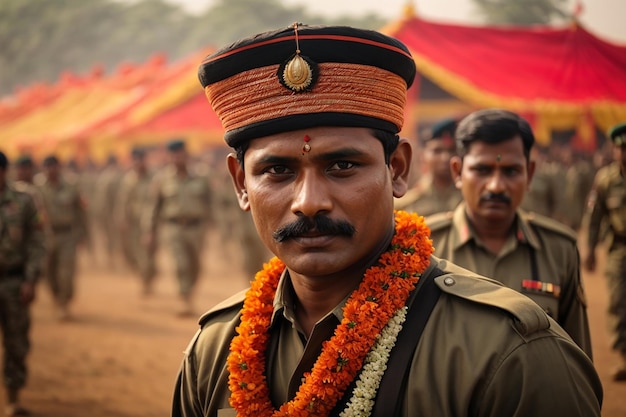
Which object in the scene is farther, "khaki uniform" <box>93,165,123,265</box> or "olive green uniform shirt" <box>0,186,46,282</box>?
"khaki uniform" <box>93,165,123,265</box>

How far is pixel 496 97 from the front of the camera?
44.1 ft

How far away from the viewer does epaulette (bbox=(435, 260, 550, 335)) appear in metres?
1.57

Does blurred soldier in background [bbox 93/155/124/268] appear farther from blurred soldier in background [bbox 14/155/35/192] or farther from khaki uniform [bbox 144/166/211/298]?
blurred soldier in background [bbox 14/155/35/192]

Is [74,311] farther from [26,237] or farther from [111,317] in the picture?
[26,237]

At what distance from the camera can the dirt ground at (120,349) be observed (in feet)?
19.9

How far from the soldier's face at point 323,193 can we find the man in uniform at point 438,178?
4.32 meters

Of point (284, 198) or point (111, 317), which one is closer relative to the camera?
point (284, 198)

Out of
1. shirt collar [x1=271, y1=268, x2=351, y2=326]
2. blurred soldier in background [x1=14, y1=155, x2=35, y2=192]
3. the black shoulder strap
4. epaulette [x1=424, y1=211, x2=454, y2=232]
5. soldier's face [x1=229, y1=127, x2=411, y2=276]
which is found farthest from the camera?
blurred soldier in background [x1=14, y1=155, x2=35, y2=192]

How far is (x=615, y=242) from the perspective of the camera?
635 cm

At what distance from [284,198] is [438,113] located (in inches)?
548

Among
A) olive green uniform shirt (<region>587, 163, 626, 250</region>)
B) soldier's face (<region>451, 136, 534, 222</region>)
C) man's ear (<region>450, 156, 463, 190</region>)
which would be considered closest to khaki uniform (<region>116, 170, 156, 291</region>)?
olive green uniform shirt (<region>587, 163, 626, 250</region>)

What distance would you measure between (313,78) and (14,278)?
492 cm

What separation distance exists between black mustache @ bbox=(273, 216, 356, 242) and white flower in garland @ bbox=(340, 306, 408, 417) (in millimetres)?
275

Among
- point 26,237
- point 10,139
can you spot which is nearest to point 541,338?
point 26,237
